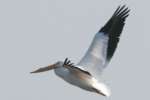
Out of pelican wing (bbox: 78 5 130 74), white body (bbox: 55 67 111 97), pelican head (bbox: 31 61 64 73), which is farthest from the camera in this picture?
pelican wing (bbox: 78 5 130 74)

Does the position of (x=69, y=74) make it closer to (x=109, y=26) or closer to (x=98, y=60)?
(x=98, y=60)

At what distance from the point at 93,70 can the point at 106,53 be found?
0.72 meters

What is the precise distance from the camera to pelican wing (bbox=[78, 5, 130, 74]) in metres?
16.9

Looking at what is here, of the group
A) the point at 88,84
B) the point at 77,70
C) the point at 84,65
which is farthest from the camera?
the point at 84,65

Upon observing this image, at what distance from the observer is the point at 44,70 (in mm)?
17562

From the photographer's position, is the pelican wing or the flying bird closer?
the flying bird

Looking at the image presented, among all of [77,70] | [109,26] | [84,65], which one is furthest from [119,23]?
[77,70]

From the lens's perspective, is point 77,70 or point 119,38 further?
point 119,38

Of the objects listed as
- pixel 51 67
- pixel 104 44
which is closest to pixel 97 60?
pixel 104 44

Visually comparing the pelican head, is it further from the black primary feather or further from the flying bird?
the black primary feather

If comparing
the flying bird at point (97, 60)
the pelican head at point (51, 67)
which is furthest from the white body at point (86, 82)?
the pelican head at point (51, 67)

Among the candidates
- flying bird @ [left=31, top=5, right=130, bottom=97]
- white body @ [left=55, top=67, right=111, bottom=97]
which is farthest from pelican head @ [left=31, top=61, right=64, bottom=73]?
white body @ [left=55, top=67, right=111, bottom=97]

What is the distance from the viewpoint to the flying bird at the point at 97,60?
51.7ft

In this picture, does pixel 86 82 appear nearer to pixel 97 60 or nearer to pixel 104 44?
pixel 97 60
